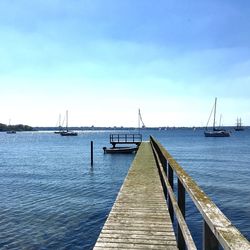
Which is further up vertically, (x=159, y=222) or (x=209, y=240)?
(x=209, y=240)

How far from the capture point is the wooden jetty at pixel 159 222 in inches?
101

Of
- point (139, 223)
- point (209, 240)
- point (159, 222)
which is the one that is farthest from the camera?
point (159, 222)

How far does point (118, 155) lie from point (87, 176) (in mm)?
17046

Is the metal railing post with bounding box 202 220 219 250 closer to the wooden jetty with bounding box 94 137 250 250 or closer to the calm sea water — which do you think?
the wooden jetty with bounding box 94 137 250 250

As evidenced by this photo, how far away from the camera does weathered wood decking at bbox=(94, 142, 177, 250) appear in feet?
17.5

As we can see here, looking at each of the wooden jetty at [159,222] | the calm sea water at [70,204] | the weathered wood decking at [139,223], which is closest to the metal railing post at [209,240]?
the wooden jetty at [159,222]

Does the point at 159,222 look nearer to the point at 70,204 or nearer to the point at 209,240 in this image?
the point at 209,240

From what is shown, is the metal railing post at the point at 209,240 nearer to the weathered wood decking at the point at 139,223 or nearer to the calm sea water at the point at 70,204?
the weathered wood decking at the point at 139,223

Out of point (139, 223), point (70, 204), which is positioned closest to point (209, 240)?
point (139, 223)

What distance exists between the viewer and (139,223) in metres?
6.41

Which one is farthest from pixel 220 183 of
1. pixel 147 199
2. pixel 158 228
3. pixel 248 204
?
pixel 158 228

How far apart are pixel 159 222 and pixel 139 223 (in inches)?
16.5

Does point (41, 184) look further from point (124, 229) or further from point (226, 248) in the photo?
point (226, 248)

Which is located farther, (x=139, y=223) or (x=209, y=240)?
(x=139, y=223)
